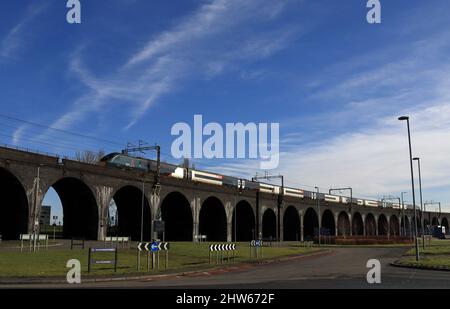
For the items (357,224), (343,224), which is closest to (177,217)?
(343,224)

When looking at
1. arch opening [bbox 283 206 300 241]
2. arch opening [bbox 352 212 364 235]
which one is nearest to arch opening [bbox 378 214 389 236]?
arch opening [bbox 352 212 364 235]

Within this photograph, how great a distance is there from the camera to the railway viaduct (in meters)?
41.7

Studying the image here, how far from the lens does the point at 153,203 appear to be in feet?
187

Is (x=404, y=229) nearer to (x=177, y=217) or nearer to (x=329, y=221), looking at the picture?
(x=329, y=221)

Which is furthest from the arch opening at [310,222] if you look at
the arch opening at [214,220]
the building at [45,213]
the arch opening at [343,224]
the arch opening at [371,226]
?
the building at [45,213]

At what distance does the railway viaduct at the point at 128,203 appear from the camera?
137ft

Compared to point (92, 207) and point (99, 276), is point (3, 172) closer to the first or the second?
point (92, 207)

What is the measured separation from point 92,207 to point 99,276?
30335mm

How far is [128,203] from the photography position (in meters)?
61.6

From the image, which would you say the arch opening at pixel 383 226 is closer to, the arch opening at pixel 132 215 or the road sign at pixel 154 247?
the arch opening at pixel 132 215

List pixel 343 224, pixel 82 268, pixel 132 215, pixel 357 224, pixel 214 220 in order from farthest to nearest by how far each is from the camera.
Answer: pixel 357 224, pixel 343 224, pixel 214 220, pixel 132 215, pixel 82 268

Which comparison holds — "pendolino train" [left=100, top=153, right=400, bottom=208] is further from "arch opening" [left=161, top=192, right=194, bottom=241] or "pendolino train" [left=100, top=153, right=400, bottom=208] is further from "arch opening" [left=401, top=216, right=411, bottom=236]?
"arch opening" [left=401, top=216, right=411, bottom=236]
